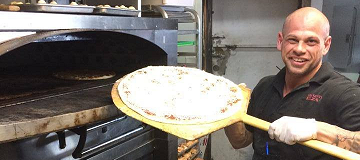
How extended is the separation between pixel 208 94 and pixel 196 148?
222 centimetres

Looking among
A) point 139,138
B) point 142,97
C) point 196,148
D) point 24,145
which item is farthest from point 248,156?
point 24,145

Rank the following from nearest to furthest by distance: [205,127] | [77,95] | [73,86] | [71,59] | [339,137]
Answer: [205,127] → [339,137] → [77,95] → [73,86] → [71,59]

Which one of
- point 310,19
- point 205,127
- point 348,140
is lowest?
point 348,140

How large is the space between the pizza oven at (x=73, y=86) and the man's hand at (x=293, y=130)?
76 cm

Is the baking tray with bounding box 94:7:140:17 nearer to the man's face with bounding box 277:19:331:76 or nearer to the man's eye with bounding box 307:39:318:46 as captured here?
the man's face with bounding box 277:19:331:76

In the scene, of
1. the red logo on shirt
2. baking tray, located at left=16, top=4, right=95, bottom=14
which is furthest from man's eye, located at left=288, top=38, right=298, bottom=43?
baking tray, located at left=16, top=4, right=95, bottom=14

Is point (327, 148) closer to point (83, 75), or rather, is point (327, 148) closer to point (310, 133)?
point (310, 133)

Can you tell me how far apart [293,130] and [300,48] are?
0.55m

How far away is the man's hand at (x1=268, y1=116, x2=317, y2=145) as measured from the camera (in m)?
1.35

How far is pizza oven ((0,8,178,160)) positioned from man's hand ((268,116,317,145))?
0.76 metres

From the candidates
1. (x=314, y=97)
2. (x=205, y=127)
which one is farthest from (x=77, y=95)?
(x=314, y=97)

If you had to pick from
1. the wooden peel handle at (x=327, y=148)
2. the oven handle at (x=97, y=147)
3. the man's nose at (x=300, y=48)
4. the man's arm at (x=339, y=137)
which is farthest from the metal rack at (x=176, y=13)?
the man's arm at (x=339, y=137)

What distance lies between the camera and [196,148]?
384cm

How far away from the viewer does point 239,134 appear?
78.1 inches
